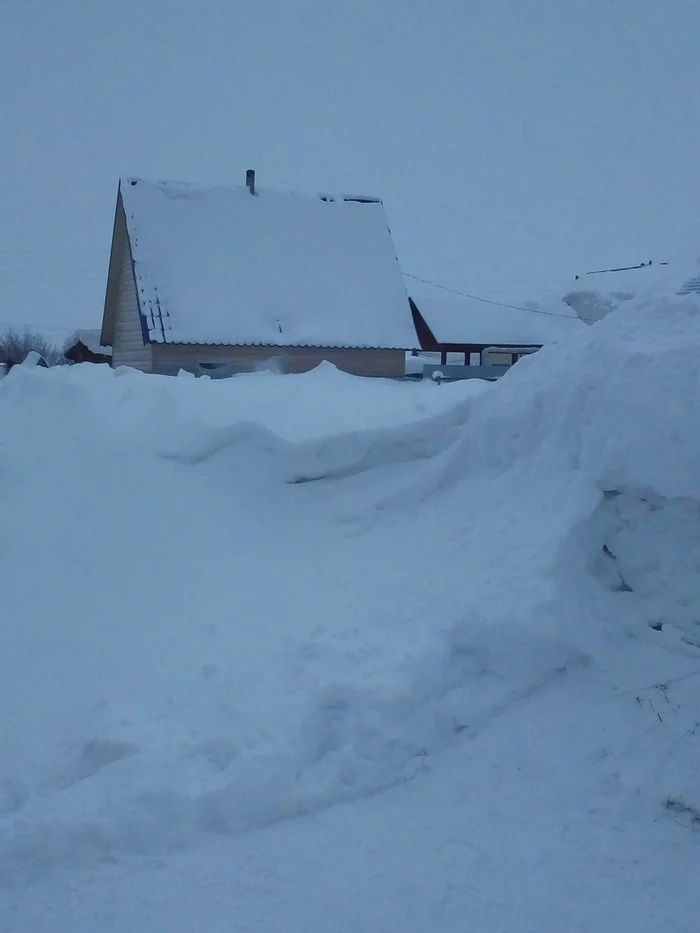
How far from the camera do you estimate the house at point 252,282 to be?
17.1 metres

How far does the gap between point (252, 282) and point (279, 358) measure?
5.93ft

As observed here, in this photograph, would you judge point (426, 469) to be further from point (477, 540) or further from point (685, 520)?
point (685, 520)

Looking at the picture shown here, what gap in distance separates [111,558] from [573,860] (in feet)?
13.1

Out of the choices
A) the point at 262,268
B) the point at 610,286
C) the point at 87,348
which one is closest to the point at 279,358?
the point at 262,268

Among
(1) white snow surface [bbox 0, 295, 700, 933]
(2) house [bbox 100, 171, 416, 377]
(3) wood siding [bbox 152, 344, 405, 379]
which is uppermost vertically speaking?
(2) house [bbox 100, 171, 416, 377]

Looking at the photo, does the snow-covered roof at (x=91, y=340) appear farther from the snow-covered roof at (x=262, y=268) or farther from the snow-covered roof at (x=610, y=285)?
the snow-covered roof at (x=610, y=285)

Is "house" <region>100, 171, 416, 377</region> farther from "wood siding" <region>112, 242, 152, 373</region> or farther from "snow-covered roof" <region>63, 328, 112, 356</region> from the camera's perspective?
"snow-covered roof" <region>63, 328, 112, 356</region>

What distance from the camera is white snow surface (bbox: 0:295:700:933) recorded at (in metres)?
3.97

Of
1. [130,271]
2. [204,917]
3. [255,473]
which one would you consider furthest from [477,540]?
[130,271]

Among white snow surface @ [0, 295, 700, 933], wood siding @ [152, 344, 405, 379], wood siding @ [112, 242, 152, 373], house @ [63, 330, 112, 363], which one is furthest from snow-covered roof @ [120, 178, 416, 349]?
house @ [63, 330, 112, 363]

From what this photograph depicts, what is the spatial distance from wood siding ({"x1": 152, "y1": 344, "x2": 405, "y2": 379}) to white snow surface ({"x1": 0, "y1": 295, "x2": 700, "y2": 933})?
836 cm

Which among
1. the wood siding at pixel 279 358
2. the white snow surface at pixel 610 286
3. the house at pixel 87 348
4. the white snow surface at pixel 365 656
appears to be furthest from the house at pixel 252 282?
the white snow surface at pixel 610 286

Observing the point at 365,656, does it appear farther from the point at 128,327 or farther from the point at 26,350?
the point at 26,350

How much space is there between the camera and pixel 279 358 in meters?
17.7
